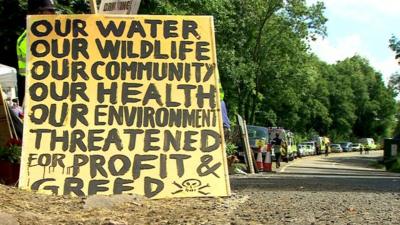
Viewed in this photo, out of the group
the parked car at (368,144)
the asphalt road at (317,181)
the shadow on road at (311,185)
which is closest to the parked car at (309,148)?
the parked car at (368,144)

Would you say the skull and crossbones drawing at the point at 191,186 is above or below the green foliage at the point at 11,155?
below

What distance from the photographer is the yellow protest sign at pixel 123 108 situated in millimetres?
8102

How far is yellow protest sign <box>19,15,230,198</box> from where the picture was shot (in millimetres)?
8102

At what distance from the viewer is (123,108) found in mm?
8555

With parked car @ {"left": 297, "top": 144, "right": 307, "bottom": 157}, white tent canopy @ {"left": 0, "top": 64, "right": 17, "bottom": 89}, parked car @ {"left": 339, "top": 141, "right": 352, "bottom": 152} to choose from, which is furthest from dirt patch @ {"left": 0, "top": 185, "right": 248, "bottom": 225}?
parked car @ {"left": 339, "top": 141, "right": 352, "bottom": 152}

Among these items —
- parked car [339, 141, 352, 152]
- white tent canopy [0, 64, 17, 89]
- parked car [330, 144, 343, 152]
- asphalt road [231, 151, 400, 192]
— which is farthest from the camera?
parked car [339, 141, 352, 152]

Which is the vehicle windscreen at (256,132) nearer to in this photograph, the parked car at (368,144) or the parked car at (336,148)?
the parked car at (336,148)

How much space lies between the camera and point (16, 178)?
9141 millimetres

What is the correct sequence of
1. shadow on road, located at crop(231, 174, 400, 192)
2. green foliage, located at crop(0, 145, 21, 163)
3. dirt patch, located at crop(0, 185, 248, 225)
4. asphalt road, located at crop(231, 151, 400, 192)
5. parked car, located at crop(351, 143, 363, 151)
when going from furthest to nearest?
parked car, located at crop(351, 143, 363, 151), asphalt road, located at crop(231, 151, 400, 192), shadow on road, located at crop(231, 174, 400, 192), green foliage, located at crop(0, 145, 21, 163), dirt patch, located at crop(0, 185, 248, 225)

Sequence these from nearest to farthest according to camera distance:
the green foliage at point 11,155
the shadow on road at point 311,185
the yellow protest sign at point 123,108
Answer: the yellow protest sign at point 123,108 < the green foliage at point 11,155 < the shadow on road at point 311,185

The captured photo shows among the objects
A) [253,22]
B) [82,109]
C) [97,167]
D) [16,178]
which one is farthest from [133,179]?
[253,22]

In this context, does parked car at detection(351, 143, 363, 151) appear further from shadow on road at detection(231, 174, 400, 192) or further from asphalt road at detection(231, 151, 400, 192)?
shadow on road at detection(231, 174, 400, 192)

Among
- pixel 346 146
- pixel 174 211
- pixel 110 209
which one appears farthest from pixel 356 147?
pixel 110 209

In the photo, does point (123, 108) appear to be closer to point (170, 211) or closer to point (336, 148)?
point (170, 211)
